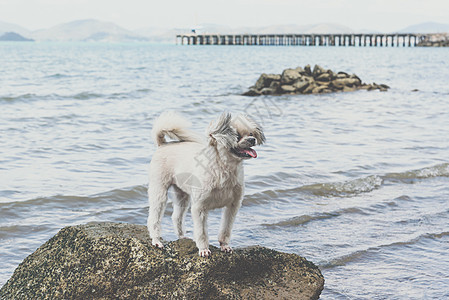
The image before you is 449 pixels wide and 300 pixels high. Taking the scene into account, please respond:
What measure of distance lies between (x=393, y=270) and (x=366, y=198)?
9.76 feet

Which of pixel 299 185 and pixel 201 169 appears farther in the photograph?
pixel 299 185

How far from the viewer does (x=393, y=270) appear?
5594 millimetres

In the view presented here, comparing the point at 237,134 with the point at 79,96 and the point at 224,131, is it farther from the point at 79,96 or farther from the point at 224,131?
the point at 79,96

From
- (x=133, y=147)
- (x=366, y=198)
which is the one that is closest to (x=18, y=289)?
(x=366, y=198)

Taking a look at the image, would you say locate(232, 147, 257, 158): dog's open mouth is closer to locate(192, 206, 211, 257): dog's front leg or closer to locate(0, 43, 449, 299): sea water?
locate(192, 206, 211, 257): dog's front leg

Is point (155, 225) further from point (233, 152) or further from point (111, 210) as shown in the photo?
point (111, 210)

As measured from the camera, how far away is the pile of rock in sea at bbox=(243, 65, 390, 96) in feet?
87.0

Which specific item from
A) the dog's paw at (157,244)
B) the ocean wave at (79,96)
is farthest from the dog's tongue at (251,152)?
the ocean wave at (79,96)

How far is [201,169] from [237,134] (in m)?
0.45

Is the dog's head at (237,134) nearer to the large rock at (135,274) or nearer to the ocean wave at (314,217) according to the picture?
the large rock at (135,274)

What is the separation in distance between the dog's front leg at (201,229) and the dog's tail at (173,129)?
0.75 meters

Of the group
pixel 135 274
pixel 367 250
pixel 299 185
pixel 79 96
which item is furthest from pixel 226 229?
pixel 79 96

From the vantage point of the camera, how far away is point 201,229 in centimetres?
418

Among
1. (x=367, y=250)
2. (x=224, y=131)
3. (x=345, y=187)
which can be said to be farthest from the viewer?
(x=345, y=187)
